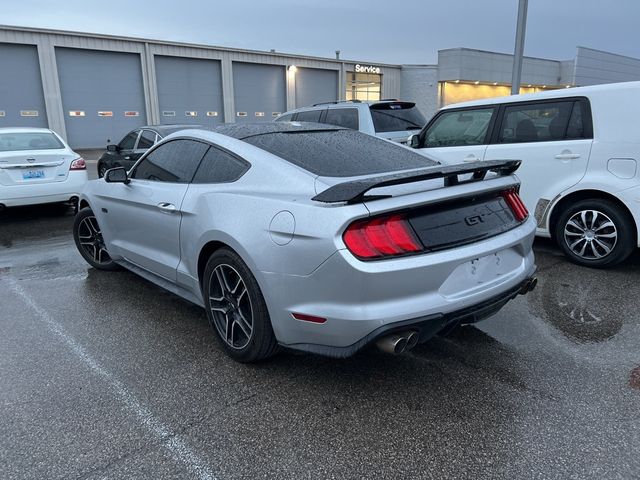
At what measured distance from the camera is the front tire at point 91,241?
524cm

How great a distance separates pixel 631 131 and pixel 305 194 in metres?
3.69

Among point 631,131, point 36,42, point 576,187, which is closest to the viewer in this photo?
point 631,131

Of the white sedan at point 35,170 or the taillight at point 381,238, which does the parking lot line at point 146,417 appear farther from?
the white sedan at point 35,170

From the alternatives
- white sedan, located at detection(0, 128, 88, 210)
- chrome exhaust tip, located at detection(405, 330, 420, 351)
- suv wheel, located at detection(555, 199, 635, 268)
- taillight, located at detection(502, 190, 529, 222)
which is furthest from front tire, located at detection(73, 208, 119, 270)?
suv wheel, located at detection(555, 199, 635, 268)

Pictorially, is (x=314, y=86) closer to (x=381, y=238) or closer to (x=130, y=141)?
(x=130, y=141)

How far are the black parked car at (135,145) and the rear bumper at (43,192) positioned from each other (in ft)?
6.84

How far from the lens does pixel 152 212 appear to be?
3.96 meters

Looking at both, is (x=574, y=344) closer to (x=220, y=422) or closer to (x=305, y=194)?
(x=305, y=194)

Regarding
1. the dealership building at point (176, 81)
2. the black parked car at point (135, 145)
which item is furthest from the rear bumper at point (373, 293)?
the dealership building at point (176, 81)

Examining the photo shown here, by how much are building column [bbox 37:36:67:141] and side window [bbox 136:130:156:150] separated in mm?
12805

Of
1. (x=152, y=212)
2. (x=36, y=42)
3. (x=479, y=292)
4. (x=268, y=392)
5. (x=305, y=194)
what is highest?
(x=36, y=42)

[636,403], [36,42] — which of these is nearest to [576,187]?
[636,403]

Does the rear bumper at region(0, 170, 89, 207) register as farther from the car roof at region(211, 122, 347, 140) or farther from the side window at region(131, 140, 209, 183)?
the car roof at region(211, 122, 347, 140)

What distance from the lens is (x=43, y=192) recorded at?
7711mm
